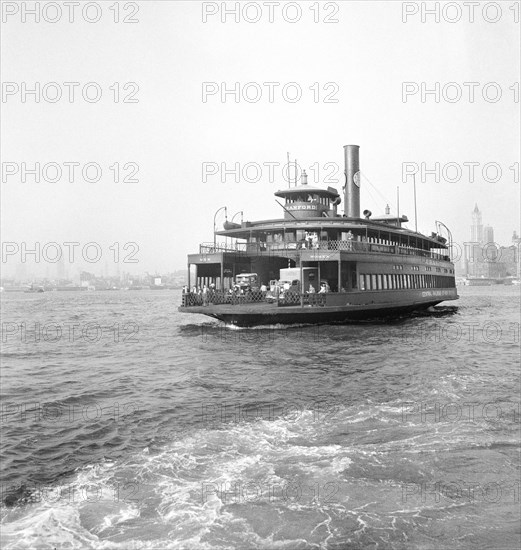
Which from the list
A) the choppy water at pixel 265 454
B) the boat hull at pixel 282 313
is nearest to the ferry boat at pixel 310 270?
the boat hull at pixel 282 313

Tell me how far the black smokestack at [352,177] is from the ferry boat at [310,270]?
93 mm

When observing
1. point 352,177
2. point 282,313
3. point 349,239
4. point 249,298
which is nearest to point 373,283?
point 349,239

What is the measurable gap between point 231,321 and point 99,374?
10251 mm

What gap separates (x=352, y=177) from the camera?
155ft

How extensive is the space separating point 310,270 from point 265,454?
23.2m

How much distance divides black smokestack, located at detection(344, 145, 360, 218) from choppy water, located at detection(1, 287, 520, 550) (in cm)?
2943

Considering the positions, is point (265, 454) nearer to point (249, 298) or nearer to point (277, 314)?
point (277, 314)

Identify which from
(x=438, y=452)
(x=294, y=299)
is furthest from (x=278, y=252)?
(x=438, y=452)

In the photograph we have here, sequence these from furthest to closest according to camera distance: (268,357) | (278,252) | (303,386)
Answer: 1. (278,252)
2. (268,357)
3. (303,386)

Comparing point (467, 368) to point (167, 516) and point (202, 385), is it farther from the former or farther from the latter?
point (167, 516)

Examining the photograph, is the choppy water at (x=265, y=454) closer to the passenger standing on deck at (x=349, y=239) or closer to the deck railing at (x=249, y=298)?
the deck railing at (x=249, y=298)

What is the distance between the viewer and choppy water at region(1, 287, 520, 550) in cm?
632

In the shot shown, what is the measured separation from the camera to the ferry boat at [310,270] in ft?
89.0

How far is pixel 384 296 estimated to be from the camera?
33.5 meters
